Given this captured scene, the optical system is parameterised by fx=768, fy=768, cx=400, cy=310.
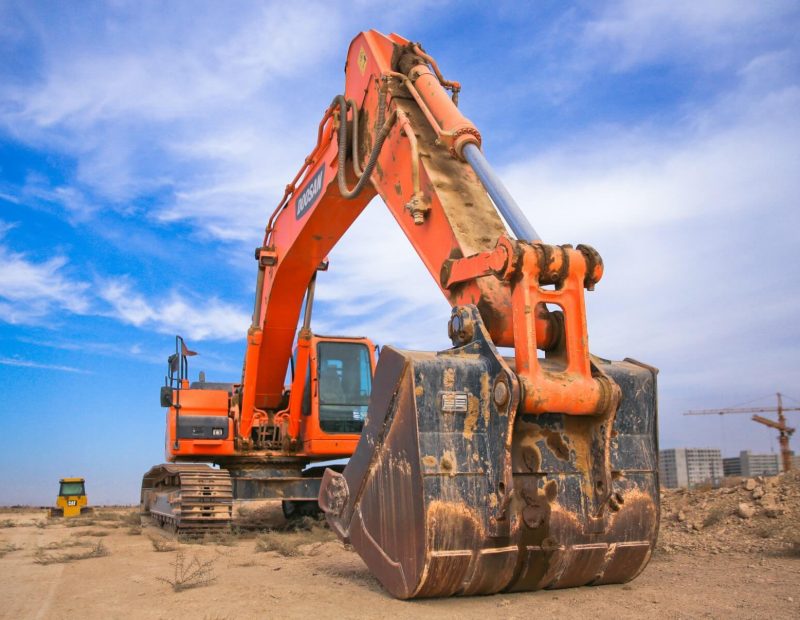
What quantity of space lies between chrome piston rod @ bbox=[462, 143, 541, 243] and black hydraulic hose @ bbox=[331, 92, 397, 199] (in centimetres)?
90

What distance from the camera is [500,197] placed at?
4.84 meters

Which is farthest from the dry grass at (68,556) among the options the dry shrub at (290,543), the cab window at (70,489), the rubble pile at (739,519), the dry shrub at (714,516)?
the cab window at (70,489)

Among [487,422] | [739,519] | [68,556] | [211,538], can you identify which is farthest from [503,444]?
[211,538]

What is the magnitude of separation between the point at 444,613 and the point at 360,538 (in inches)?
29.9

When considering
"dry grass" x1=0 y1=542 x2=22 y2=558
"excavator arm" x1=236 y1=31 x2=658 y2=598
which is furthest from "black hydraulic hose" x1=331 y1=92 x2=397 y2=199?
"dry grass" x1=0 y1=542 x2=22 y2=558

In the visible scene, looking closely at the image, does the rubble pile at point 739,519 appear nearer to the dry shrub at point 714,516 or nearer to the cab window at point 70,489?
the dry shrub at point 714,516

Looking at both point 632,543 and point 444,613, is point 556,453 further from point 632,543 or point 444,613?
point 444,613

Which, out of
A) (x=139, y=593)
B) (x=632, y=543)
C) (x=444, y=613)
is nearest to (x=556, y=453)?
(x=632, y=543)

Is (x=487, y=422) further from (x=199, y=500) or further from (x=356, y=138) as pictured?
(x=199, y=500)

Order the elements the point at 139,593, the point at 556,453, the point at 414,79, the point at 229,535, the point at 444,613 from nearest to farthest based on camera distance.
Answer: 1. the point at 444,613
2. the point at 556,453
3. the point at 139,593
4. the point at 414,79
5. the point at 229,535

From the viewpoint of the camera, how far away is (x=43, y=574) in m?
6.10

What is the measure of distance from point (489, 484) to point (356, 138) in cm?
389

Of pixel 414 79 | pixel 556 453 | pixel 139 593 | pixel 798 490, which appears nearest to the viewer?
pixel 556 453

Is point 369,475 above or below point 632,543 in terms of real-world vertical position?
above
